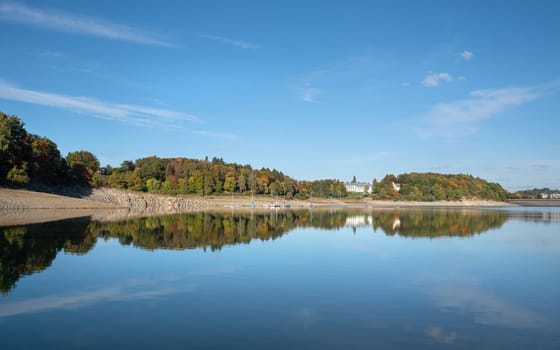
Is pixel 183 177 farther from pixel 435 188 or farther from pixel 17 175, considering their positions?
pixel 435 188

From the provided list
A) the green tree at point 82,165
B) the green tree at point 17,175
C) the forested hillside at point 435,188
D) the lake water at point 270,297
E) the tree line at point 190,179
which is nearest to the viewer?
the lake water at point 270,297

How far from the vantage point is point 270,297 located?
12930 millimetres

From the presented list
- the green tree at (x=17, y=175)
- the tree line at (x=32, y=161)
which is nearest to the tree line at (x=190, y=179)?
the tree line at (x=32, y=161)

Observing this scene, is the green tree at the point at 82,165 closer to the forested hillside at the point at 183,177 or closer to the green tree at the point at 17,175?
the forested hillside at the point at 183,177

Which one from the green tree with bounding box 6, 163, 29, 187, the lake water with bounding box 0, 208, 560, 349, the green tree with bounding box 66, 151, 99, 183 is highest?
the green tree with bounding box 66, 151, 99, 183

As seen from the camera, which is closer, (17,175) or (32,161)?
(17,175)

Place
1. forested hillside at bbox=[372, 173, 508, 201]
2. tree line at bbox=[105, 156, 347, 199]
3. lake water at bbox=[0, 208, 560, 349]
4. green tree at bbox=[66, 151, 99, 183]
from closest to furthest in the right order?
1. lake water at bbox=[0, 208, 560, 349]
2. green tree at bbox=[66, 151, 99, 183]
3. tree line at bbox=[105, 156, 347, 199]
4. forested hillside at bbox=[372, 173, 508, 201]

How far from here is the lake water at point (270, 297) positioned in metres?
9.30

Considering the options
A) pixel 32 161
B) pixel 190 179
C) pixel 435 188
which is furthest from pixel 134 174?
pixel 435 188

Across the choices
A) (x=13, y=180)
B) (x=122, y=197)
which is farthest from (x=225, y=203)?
(x=13, y=180)

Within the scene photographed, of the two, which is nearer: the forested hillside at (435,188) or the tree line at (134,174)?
the tree line at (134,174)

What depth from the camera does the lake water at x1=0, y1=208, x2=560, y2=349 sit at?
9297 millimetres

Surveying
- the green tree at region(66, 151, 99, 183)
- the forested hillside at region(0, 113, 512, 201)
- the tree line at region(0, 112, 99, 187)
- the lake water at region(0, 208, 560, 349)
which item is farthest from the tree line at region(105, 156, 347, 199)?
the lake water at region(0, 208, 560, 349)

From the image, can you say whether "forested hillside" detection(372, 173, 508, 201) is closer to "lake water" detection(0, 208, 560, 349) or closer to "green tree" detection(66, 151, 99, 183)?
"green tree" detection(66, 151, 99, 183)
